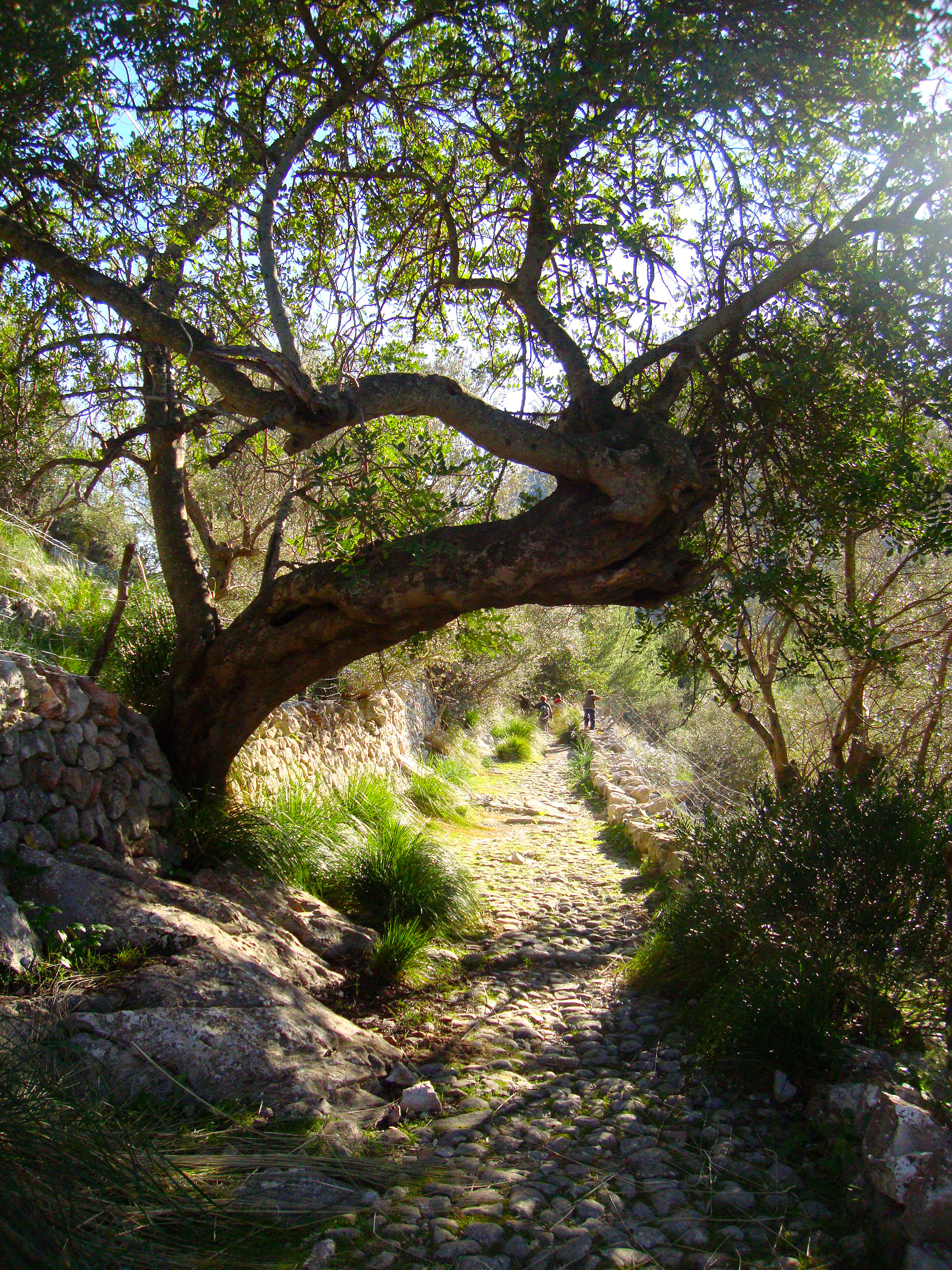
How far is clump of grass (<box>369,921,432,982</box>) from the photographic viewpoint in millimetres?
5141

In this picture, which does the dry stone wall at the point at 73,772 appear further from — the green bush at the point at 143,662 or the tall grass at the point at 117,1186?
the tall grass at the point at 117,1186

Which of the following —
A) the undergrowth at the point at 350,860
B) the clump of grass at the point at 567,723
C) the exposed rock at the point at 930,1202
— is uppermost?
the clump of grass at the point at 567,723

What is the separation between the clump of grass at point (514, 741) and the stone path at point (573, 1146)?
13051mm

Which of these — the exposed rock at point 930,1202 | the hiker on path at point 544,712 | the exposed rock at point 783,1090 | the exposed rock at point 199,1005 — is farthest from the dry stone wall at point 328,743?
the hiker on path at point 544,712

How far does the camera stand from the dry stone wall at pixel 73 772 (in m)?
4.35

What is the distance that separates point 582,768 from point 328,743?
9102 mm

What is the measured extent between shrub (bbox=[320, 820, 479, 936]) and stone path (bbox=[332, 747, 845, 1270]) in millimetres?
382

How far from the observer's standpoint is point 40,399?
19.9ft

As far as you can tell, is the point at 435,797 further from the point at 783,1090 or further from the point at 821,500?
the point at 783,1090

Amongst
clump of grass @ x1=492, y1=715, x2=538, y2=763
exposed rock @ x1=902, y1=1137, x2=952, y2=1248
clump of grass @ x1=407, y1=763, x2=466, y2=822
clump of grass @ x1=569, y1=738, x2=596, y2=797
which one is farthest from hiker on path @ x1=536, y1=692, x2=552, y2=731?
exposed rock @ x1=902, y1=1137, x2=952, y2=1248

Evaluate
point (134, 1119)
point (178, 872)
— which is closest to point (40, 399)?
point (178, 872)

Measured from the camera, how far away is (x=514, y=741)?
64.0ft

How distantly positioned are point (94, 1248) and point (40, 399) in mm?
5733

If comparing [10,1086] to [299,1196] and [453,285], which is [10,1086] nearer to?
[299,1196]
